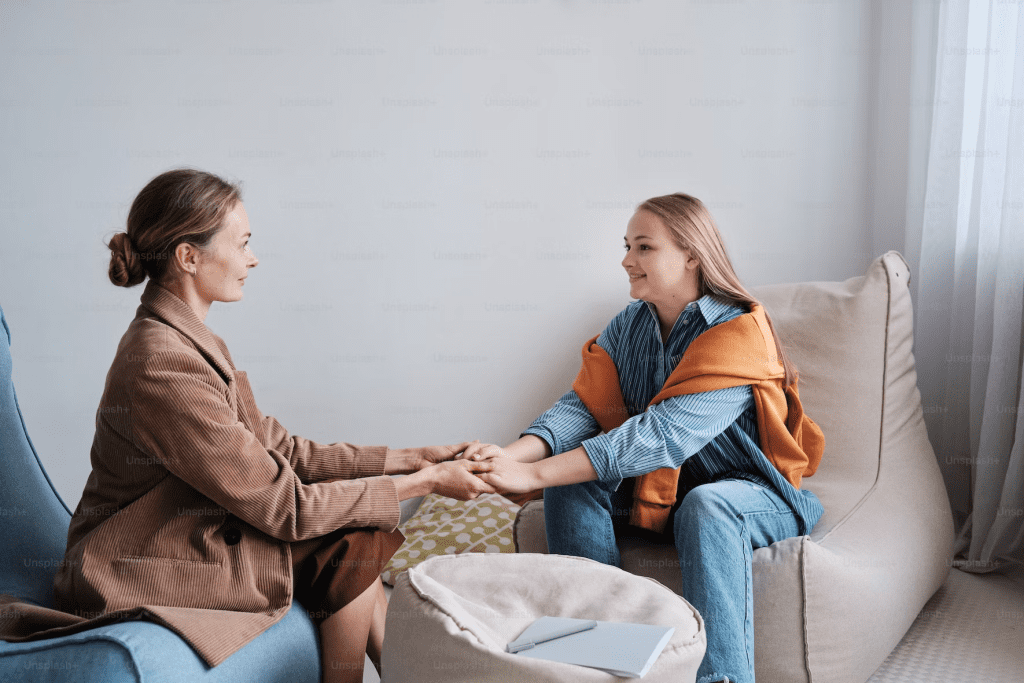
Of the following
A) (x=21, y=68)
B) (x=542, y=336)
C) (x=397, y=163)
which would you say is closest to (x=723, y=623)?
(x=542, y=336)

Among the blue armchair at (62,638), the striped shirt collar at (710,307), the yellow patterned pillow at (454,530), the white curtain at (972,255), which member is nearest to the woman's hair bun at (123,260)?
the blue armchair at (62,638)

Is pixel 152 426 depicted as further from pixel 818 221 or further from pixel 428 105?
pixel 818 221

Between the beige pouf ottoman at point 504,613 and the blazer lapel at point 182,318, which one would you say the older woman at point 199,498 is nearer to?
the blazer lapel at point 182,318

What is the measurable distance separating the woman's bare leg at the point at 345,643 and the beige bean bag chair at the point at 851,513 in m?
0.47

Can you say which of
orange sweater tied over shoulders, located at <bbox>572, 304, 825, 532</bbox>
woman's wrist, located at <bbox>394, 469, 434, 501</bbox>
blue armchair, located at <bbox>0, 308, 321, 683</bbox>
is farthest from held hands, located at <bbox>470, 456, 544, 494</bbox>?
blue armchair, located at <bbox>0, 308, 321, 683</bbox>

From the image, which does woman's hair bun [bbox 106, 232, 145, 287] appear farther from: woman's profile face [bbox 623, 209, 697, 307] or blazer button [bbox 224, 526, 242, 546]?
woman's profile face [bbox 623, 209, 697, 307]

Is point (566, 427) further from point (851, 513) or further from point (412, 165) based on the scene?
point (412, 165)

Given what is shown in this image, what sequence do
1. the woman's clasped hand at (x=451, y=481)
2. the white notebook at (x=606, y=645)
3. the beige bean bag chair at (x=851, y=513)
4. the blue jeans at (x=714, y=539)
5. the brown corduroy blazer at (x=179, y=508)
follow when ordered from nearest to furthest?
the white notebook at (x=606, y=645) → the brown corduroy blazer at (x=179, y=508) → the blue jeans at (x=714, y=539) → the beige bean bag chair at (x=851, y=513) → the woman's clasped hand at (x=451, y=481)

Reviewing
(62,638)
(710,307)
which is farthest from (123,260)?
(710,307)

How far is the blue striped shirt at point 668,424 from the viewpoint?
5.04ft

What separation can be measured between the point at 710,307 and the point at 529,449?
1.63 feet

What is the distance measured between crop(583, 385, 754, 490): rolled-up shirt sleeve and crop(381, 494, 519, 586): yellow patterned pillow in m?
0.81

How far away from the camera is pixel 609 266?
2650mm

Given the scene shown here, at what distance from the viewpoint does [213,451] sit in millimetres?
1264
